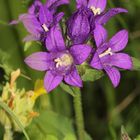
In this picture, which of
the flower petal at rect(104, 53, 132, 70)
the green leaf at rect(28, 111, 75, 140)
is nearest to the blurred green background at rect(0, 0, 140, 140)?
the green leaf at rect(28, 111, 75, 140)

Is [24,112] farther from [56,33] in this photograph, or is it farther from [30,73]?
[30,73]

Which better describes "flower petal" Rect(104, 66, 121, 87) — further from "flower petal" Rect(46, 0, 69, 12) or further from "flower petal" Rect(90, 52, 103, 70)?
"flower petal" Rect(46, 0, 69, 12)

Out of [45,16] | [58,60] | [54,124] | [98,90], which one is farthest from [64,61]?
[98,90]

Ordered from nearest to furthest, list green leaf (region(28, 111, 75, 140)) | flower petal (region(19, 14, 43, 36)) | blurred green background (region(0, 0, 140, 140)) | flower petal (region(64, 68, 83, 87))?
1. flower petal (region(64, 68, 83, 87))
2. flower petal (region(19, 14, 43, 36))
3. green leaf (region(28, 111, 75, 140))
4. blurred green background (region(0, 0, 140, 140))

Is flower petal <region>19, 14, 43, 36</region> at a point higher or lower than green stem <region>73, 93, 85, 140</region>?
higher

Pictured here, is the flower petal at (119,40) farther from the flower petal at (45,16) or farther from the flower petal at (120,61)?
the flower petal at (45,16)

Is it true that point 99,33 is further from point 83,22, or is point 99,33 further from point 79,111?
point 79,111

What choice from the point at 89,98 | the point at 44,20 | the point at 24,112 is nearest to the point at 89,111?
the point at 89,98
